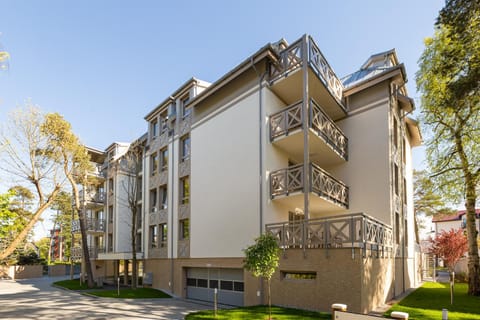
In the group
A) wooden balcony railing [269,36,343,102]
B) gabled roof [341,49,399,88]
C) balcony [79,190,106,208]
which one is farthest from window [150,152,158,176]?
gabled roof [341,49,399,88]

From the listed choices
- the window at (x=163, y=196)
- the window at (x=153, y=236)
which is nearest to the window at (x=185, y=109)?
the window at (x=163, y=196)

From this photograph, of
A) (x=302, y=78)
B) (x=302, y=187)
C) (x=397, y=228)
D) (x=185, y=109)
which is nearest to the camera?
(x=302, y=187)

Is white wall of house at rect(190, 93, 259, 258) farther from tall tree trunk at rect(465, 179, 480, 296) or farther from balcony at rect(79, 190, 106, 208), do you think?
balcony at rect(79, 190, 106, 208)

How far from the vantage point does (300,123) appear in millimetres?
14414

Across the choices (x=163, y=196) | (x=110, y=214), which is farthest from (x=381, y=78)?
(x=110, y=214)

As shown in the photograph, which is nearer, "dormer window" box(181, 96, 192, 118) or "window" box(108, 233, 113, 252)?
"dormer window" box(181, 96, 192, 118)

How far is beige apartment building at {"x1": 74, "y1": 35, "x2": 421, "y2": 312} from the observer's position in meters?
12.6

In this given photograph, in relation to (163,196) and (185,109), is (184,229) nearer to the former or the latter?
(163,196)

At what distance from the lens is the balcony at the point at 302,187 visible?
14203 mm

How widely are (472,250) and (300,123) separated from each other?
1131cm

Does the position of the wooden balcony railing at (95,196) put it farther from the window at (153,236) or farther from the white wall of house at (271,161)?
the white wall of house at (271,161)

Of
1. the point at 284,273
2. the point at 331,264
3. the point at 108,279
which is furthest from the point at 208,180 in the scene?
the point at 108,279

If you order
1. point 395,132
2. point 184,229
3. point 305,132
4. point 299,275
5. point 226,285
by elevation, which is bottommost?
point 226,285

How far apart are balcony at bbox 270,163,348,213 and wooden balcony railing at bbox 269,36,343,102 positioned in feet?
14.3
